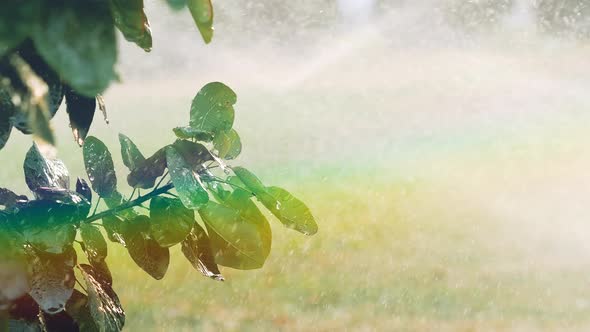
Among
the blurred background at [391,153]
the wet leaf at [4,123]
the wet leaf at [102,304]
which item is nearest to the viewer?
the wet leaf at [4,123]

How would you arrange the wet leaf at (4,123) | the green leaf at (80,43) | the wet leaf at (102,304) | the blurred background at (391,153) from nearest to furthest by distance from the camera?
the green leaf at (80,43)
the wet leaf at (4,123)
the wet leaf at (102,304)
the blurred background at (391,153)

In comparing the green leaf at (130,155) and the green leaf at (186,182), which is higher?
the green leaf at (130,155)

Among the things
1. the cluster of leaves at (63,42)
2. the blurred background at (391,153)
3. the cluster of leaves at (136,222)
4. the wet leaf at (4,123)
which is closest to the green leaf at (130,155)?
the cluster of leaves at (136,222)

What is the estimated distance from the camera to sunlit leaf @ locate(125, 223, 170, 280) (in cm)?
50

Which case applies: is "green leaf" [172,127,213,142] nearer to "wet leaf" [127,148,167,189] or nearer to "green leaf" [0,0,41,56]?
"wet leaf" [127,148,167,189]

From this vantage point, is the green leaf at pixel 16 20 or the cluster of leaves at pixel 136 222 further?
the cluster of leaves at pixel 136 222

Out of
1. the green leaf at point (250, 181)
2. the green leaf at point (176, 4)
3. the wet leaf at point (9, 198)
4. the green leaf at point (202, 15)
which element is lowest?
the wet leaf at point (9, 198)

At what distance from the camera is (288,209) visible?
1.59ft

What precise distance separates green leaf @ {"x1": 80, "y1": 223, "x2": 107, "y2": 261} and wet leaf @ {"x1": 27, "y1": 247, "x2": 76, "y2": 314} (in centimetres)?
4

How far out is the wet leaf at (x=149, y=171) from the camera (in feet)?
1.56

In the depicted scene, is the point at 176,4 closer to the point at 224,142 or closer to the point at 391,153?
the point at 224,142

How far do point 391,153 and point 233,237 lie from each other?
5281mm

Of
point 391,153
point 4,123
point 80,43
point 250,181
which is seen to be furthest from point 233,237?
point 391,153

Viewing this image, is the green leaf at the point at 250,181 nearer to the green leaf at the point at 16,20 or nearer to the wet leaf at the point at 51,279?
the wet leaf at the point at 51,279
